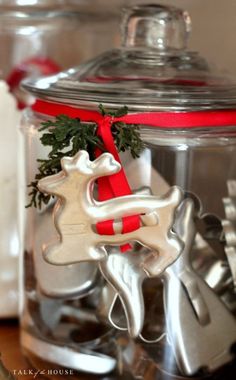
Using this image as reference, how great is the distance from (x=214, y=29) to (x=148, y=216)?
1.05ft

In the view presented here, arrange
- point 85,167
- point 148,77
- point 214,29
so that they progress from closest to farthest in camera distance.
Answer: point 85,167, point 148,77, point 214,29

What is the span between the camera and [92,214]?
0.43 meters

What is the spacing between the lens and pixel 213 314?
510mm

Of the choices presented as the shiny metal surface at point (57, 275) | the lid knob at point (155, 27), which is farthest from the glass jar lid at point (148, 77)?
the shiny metal surface at point (57, 275)

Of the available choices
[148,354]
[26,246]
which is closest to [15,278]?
[26,246]

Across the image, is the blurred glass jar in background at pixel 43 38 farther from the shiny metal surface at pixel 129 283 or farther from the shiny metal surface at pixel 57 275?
the shiny metal surface at pixel 129 283

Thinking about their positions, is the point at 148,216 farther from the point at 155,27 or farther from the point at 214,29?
the point at 214,29

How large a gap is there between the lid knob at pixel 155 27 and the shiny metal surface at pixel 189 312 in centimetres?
14

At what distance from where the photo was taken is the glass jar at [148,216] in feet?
1.45

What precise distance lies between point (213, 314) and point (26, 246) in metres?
0.18

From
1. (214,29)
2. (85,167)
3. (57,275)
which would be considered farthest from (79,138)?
(214,29)

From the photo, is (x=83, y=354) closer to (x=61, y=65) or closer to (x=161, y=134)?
(x=161, y=134)

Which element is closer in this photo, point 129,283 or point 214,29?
point 129,283

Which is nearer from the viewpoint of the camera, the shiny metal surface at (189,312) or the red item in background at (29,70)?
the shiny metal surface at (189,312)
